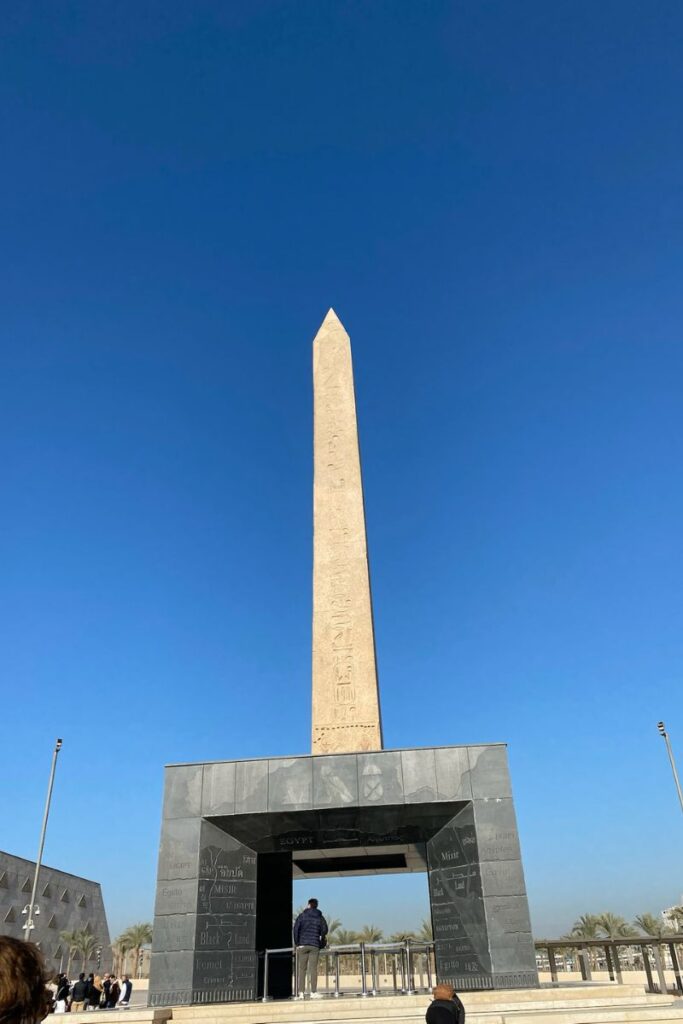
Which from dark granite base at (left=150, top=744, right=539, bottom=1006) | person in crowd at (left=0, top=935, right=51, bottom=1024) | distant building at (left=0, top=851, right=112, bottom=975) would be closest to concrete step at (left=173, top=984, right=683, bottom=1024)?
dark granite base at (left=150, top=744, right=539, bottom=1006)

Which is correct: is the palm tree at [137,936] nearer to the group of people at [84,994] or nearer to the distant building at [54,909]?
the distant building at [54,909]

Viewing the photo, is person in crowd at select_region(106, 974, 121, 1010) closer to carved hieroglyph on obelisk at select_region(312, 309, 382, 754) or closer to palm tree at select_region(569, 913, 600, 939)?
carved hieroglyph on obelisk at select_region(312, 309, 382, 754)

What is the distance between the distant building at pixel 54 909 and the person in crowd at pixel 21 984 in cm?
4801

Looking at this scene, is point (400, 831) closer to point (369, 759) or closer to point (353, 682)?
point (369, 759)

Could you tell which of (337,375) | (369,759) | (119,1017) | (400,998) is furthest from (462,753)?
(337,375)

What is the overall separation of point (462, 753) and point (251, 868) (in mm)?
4597

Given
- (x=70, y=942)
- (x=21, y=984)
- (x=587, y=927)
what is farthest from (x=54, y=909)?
(x=21, y=984)

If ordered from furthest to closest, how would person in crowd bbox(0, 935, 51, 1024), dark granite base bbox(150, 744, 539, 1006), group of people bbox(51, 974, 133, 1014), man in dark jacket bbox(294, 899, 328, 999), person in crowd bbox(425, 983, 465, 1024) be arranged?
1. group of people bbox(51, 974, 133, 1014)
2. man in dark jacket bbox(294, 899, 328, 999)
3. dark granite base bbox(150, 744, 539, 1006)
4. person in crowd bbox(425, 983, 465, 1024)
5. person in crowd bbox(0, 935, 51, 1024)

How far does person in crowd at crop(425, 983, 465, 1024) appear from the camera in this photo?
19.9 feet

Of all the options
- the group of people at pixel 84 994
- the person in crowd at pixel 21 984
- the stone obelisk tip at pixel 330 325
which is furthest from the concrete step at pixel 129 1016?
the stone obelisk tip at pixel 330 325

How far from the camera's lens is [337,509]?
1866cm

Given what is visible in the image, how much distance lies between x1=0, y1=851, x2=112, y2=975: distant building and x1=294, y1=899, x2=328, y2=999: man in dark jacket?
117 ft

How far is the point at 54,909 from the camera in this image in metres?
51.6

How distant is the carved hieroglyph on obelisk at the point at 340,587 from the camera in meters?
16.2
